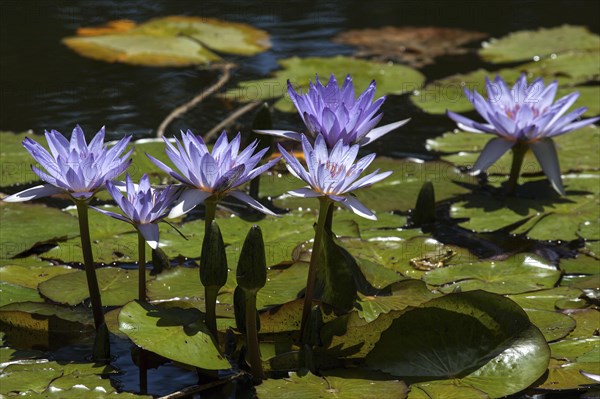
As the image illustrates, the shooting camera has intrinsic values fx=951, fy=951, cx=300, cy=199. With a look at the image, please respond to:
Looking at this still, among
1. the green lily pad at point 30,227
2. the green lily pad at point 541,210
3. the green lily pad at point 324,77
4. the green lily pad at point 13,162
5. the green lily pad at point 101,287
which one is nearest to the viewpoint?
the green lily pad at point 101,287

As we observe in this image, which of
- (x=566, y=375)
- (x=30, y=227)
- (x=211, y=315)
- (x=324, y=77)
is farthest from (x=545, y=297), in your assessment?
(x=324, y=77)

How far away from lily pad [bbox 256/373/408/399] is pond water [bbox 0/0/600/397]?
0.95 ft

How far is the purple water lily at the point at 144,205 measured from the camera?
2189 mm

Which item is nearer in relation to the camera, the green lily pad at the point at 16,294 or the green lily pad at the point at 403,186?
the green lily pad at the point at 16,294

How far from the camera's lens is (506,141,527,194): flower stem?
3514 millimetres

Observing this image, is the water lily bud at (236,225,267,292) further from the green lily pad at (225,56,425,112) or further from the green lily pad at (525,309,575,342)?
the green lily pad at (225,56,425,112)

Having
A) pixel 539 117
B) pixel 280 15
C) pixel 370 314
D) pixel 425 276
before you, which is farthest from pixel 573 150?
pixel 280 15

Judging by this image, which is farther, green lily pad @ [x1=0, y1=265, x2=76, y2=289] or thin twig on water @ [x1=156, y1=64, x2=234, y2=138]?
thin twig on water @ [x1=156, y1=64, x2=234, y2=138]

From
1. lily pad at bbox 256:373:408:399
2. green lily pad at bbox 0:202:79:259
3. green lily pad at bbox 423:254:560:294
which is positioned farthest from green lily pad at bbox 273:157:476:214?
lily pad at bbox 256:373:408:399

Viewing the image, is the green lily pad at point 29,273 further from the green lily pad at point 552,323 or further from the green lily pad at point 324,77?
the green lily pad at point 324,77

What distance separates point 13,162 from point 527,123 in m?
2.00

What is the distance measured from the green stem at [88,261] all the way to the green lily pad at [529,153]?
2.00 m

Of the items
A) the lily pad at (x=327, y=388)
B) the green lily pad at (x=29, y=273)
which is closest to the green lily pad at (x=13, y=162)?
the green lily pad at (x=29, y=273)

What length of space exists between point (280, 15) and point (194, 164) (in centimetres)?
458
